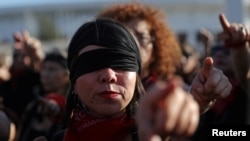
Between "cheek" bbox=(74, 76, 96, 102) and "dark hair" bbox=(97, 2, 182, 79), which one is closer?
"cheek" bbox=(74, 76, 96, 102)

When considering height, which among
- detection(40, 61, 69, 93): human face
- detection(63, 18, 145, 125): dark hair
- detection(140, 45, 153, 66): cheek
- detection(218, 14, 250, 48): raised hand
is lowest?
detection(40, 61, 69, 93): human face

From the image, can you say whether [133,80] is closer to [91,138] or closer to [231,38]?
[91,138]

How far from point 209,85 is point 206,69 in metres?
0.06

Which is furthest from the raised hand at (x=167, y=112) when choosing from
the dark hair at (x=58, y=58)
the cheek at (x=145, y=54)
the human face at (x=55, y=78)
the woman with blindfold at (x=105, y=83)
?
the dark hair at (x=58, y=58)

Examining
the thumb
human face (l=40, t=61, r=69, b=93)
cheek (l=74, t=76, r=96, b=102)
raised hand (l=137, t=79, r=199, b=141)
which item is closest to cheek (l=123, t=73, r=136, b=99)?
cheek (l=74, t=76, r=96, b=102)

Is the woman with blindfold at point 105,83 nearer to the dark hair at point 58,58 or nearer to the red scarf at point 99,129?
the red scarf at point 99,129

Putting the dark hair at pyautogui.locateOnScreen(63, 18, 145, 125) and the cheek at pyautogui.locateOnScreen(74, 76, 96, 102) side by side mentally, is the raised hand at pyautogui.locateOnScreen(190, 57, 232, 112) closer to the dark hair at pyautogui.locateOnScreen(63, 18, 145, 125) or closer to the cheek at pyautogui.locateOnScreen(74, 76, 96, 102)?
the dark hair at pyautogui.locateOnScreen(63, 18, 145, 125)

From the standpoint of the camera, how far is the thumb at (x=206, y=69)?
239 cm

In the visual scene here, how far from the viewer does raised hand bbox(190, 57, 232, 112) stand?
244 cm

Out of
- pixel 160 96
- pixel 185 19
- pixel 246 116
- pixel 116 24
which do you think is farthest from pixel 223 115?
pixel 185 19

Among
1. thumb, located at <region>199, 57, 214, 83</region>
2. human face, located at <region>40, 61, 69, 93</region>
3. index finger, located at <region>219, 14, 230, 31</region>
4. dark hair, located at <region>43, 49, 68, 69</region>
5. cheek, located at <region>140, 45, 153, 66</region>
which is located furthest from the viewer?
dark hair, located at <region>43, 49, 68, 69</region>

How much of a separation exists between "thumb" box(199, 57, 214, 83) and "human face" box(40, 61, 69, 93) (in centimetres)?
264

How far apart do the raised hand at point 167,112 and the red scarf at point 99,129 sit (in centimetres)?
67

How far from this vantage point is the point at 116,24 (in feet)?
8.67
